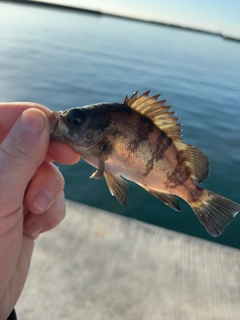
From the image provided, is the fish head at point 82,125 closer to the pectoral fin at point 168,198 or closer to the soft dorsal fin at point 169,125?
the soft dorsal fin at point 169,125

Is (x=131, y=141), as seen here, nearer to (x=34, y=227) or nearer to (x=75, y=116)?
(x=75, y=116)

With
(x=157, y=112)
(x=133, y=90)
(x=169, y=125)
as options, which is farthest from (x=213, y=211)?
(x=133, y=90)

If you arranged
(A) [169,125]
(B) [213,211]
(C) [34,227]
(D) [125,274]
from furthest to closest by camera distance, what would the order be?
(D) [125,274]
(C) [34,227]
(B) [213,211]
(A) [169,125]

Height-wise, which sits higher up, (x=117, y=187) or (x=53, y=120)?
(x=53, y=120)

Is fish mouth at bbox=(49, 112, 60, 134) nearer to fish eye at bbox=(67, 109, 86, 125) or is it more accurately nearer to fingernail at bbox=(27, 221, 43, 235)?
fish eye at bbox=(67, 109, 86, 125)

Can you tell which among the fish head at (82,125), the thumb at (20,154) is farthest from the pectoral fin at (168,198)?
the thumb at (20,154)

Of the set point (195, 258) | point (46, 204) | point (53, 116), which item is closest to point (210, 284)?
point (195, 258)

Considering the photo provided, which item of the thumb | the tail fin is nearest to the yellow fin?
the tail fin
